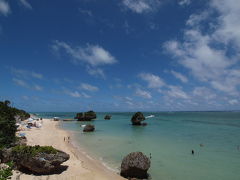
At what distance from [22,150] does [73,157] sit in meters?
7.51

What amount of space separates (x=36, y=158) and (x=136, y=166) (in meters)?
7.92

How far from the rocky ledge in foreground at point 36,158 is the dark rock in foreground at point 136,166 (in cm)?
524

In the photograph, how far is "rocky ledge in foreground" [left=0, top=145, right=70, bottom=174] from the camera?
14.9m

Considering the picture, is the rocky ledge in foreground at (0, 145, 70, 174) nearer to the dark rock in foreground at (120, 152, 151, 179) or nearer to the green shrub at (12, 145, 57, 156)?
the green shrub at (12, 145, 57, 156)

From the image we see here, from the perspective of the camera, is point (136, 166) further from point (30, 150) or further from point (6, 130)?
point (6, 130)

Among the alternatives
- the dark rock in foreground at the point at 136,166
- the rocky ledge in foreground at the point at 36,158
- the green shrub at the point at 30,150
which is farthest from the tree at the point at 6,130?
the dark rock in foreground at the point at 136,166

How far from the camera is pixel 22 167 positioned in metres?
15.6

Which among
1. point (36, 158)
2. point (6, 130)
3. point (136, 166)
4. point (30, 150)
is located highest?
point (6, 130)

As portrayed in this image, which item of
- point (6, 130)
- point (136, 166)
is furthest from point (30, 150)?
point (136, 166)

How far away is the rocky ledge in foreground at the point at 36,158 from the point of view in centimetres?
1494

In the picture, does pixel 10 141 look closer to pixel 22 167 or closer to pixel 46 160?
pixel 22 167

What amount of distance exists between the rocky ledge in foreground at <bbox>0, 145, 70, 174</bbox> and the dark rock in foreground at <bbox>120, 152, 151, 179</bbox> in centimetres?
524

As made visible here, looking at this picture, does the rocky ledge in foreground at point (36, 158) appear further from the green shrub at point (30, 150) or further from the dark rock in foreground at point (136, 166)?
the dark rock in foreground at point (136, 166)

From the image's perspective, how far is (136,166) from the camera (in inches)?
630
